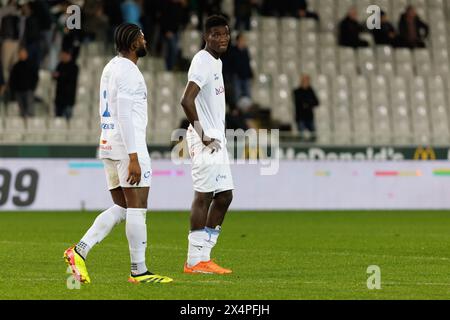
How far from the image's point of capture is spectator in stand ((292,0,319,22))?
101ft

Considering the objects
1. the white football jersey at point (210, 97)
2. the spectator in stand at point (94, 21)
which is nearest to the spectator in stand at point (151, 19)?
the spectator in stand at point (94, 21)

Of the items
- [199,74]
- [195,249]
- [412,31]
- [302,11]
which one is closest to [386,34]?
[412,31]

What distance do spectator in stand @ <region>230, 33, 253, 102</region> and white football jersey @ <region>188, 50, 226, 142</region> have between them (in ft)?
50.3

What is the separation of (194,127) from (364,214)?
12609 mm

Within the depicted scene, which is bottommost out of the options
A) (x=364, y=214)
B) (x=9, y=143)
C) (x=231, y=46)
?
(x=364, y=214)

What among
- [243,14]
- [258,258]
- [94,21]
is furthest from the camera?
[243,14]

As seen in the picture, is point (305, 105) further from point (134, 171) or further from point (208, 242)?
point (134, 171)

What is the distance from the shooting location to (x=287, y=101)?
28656mm

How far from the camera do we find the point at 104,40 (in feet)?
94.1

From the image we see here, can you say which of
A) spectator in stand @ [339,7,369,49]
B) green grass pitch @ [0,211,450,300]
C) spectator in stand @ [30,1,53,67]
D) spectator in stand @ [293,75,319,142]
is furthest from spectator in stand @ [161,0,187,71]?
green grass pitch @ [0,211,450,300]

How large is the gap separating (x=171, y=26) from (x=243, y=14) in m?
2.50

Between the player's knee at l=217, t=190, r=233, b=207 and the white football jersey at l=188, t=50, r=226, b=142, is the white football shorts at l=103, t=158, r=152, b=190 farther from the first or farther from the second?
the player's knee at l=217, t=190, r=233, b=207
